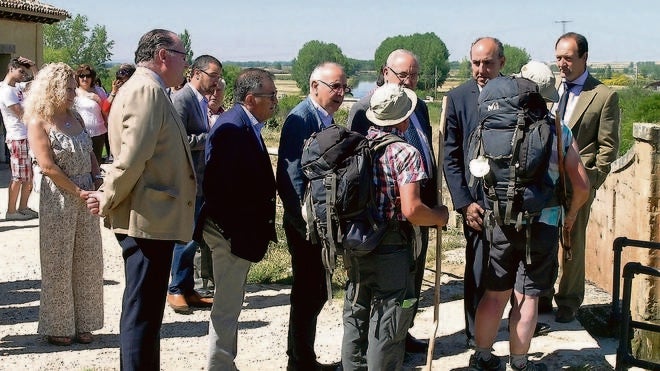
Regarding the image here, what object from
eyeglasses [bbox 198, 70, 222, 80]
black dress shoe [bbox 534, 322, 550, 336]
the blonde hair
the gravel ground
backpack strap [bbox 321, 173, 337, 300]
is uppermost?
eyeglasses [bbox 198, 70, 222, 80]

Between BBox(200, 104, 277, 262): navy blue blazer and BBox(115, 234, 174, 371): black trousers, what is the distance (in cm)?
40

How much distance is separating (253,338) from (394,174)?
7.73 feet

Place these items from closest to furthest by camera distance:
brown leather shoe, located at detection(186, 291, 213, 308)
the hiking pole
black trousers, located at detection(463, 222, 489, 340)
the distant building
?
the hiking pole < black trousers, located at detection(463, 222, 489, 340) < brown leather shoe, located at detection(186, 291, 213, 308) < the distant building

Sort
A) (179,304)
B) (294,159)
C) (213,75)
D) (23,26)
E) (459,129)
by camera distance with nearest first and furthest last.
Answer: (294,159) → (459,129) → (213,75) → (179,304) → (23,26)

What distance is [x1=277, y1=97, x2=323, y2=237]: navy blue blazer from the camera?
15.3ft

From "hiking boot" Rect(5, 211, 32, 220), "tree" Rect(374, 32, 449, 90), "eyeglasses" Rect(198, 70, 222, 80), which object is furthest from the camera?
"tree" Rect(374, 32, 449, 90)

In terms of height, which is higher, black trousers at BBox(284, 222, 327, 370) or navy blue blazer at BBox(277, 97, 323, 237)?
navy blue blazer at BBox(277, 97, 323, 237)

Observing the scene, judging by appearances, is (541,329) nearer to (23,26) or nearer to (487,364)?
(487,364)

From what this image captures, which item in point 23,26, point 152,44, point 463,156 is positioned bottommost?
point 463,156

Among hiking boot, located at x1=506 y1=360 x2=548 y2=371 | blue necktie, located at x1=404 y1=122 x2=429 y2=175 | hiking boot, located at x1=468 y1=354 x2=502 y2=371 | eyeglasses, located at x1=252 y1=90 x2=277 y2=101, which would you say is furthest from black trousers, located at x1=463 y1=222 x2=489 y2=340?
eyeglasses, located at x1=252 y1=90 x2=277 y2=101

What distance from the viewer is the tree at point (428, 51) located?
140 metres

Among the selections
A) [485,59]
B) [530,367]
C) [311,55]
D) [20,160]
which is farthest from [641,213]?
[311,55]

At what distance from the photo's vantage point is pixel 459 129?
17.2 feet

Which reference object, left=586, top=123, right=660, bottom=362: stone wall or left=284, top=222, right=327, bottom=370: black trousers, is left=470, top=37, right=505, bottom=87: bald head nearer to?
left=284, top=222, right=327, bottom=370: black trousers
